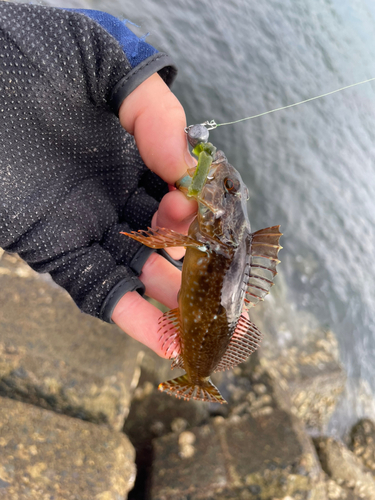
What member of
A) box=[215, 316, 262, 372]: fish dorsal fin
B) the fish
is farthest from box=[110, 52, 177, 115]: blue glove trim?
box=[215, 316, 262, 372]: fish dorsal fin

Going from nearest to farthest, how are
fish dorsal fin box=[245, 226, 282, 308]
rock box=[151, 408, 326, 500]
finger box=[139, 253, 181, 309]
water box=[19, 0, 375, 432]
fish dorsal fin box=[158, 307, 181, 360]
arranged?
fish dorsal fin box=[245, 226, 282, 308] → fish dorsal fin box=[158, 307, 181, 360] → finger box=[139, 253, 181, 309] → rock box=[151, 408, 326, 500] → water box=[19, 0, 375, 432]

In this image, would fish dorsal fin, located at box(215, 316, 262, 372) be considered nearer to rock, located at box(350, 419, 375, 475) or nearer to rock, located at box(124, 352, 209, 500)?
rock, located at box(124, 352, 209, 500)

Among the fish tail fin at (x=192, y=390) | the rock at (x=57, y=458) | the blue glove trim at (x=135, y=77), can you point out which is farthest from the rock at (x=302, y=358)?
the blue glove trim at (x=135, y=77)

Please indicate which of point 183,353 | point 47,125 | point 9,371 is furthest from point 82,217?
point 9,371

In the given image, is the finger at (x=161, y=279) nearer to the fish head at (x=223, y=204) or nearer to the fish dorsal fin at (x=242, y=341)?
the fish dorsal fin at (x=242, y=341)

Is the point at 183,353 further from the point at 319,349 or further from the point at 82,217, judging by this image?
→ the point at 319,349

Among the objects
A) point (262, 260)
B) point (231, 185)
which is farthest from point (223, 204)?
point (262, 260)
